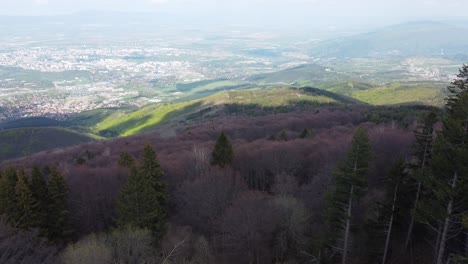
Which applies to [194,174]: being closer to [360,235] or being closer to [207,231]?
[207,231]

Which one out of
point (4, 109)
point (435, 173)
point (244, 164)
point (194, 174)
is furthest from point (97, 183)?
point (4, 109)

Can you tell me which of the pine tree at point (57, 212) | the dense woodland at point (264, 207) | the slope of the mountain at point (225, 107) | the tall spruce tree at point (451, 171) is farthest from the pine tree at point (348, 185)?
the slope of the mountain at point (225, 107)

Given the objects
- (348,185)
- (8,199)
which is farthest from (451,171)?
(8,199)

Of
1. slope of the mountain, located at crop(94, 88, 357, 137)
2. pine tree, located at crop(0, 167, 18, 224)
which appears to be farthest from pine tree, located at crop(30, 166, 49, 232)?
slope of the mountain, located at crop(94, 88, 357, 137)

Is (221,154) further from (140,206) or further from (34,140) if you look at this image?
(34,140)

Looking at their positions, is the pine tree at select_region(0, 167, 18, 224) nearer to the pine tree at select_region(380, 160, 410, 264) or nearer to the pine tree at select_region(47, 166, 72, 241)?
the pine tree at select_region(47, 166, 72, 241)
